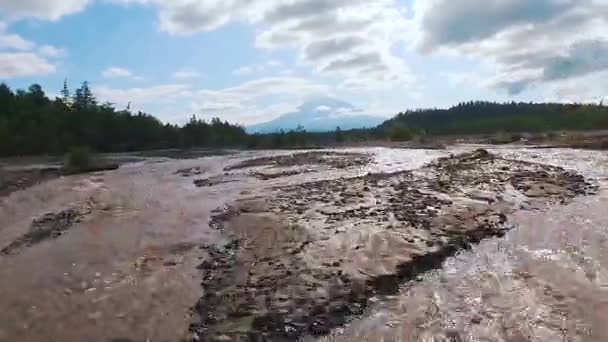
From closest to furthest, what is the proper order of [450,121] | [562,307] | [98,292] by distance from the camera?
1. [562,307]
2. [98,292]
3. [450,121]

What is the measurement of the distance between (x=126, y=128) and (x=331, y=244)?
91.4m

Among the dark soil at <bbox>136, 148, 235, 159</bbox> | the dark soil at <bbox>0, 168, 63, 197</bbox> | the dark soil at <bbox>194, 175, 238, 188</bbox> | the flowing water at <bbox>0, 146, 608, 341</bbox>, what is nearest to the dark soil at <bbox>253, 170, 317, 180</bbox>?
the dark soil at <bbox>194, 175, 238, 188</bbox>

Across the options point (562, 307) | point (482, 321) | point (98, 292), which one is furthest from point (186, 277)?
point (562, 307)

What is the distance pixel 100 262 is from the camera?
41.5ft

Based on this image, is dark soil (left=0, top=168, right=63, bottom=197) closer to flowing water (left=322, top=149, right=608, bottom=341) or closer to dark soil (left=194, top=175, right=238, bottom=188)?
dark soil (left=194, top=175, right=238, bottom=188)

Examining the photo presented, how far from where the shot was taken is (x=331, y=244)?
12.7m

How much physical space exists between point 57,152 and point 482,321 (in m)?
84.8

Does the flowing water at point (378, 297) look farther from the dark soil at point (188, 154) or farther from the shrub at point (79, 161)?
the dark soil at point (188, 154)

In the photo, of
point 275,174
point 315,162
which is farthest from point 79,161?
point 275,174

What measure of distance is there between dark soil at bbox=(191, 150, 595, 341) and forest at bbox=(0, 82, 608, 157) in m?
63.2

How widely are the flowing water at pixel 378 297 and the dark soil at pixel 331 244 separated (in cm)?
44

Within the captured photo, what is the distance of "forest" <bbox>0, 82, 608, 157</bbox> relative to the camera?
3300 inches

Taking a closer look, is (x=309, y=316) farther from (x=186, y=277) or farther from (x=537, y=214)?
(x=537, y=214)

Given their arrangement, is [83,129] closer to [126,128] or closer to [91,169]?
[126,128]
